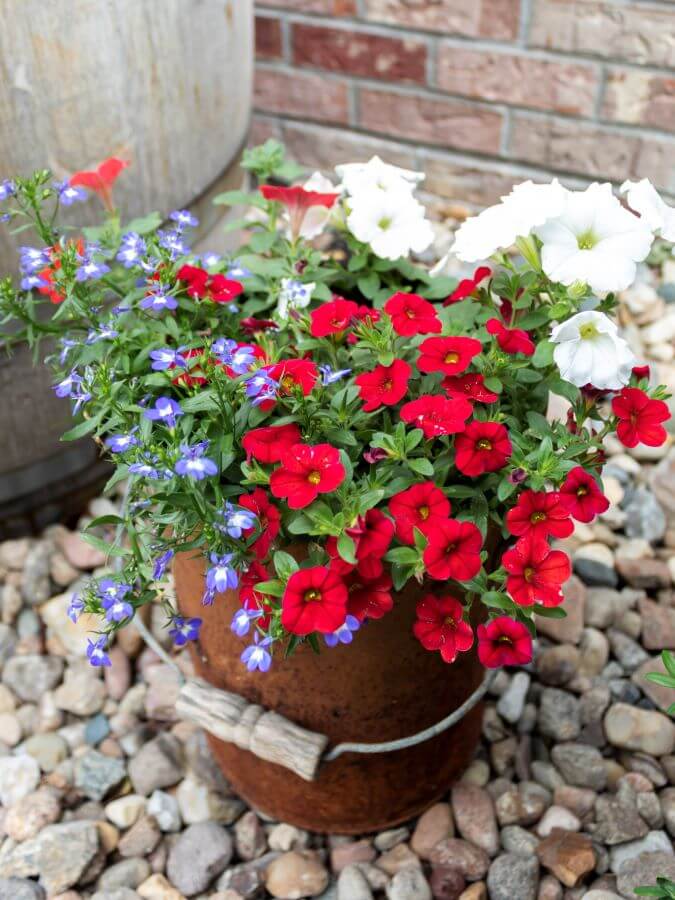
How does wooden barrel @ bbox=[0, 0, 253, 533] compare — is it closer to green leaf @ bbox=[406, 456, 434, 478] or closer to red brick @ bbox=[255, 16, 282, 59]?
red brick @ bbox=[255, 16, 282, 59]

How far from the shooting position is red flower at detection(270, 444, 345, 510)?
906mm

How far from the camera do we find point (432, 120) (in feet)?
7.67

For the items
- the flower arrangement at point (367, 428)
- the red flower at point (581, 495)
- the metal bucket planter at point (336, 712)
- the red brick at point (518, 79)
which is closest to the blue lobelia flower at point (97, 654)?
the flower arrangement at point (367, 428)

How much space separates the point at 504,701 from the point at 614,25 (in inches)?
55.7

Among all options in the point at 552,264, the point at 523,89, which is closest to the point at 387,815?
the point at 552,264

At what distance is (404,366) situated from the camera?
1.00 m

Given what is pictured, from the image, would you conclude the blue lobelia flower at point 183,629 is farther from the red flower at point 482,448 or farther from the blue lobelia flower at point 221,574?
the red flower at point 482,448

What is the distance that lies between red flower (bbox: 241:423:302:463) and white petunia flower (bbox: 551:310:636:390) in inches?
10.8

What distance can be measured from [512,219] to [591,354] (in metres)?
0.16

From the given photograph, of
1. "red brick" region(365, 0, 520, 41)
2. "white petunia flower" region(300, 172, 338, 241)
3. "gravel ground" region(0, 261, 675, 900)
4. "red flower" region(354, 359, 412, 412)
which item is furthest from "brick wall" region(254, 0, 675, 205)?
"red flower" region(354, 359, 412, 412)

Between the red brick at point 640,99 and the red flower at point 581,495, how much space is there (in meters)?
1.42

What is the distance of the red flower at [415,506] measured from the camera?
930 millimetres

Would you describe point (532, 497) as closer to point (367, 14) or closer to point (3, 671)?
point (3, 671)

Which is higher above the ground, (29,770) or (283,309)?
(283,309)
